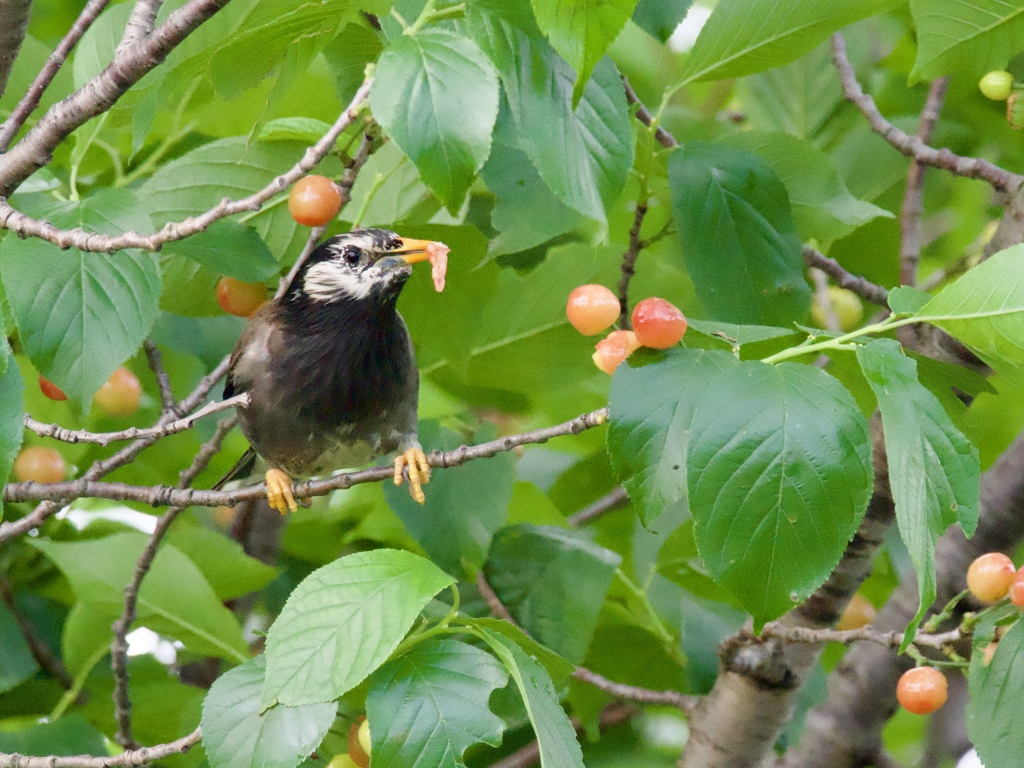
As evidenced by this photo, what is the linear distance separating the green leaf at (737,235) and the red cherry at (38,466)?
175cm

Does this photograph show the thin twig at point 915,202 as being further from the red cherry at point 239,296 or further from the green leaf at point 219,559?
the green leaf at point 219,559

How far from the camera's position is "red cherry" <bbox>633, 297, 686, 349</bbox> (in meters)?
1.84

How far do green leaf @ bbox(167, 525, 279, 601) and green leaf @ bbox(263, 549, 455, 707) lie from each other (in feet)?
4.37

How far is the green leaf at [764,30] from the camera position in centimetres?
231

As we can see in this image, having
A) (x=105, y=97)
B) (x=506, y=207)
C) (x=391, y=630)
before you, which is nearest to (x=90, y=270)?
(x=105, y=97)

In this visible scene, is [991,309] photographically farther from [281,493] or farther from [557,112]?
[281,493]

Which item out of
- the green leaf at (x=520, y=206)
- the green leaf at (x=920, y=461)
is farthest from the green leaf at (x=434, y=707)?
the green leaf at (x=520, y=206)

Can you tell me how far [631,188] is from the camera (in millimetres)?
2754

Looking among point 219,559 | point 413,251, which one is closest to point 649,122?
point 413,251

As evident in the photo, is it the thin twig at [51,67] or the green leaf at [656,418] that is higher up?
the thin twig at [51,67]

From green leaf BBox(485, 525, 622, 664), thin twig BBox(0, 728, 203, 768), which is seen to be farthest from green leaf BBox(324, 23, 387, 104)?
thin twig BBox(0, 728, 203, 768)

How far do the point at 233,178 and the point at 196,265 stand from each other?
252 millimetres

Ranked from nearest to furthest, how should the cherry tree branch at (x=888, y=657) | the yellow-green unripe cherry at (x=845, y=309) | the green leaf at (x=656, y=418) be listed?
the green leaf at (x=656, y=418)
the cherry tree branch at (x=888, y=657)
the yellow-green unripe cherry at (x=845, y=309)

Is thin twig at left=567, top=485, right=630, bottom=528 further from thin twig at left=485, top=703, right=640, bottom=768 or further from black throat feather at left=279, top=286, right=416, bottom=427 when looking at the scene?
black throat feather at left=279, top=286, right=416, bottom=427
